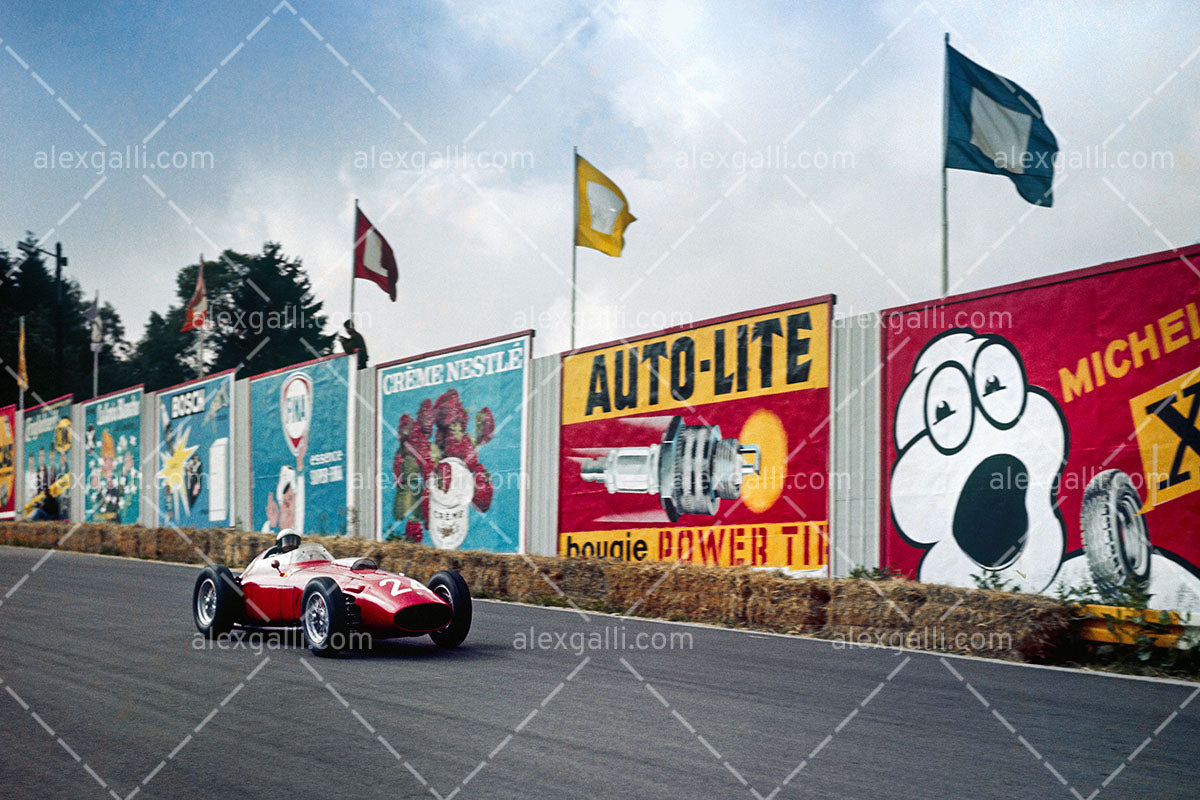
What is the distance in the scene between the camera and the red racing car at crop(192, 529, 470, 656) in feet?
30.4

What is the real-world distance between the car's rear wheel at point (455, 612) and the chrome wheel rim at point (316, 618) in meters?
1.08

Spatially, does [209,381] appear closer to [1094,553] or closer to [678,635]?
[678,635]

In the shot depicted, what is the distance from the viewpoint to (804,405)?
1498cm

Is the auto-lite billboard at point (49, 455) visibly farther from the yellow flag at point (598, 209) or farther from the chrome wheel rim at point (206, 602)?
the chrome wheel rim at point (206, 602)

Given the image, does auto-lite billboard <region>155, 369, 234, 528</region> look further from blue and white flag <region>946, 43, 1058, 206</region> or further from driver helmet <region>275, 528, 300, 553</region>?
blue and white flag <region>946, 43, 1058, 206</region>

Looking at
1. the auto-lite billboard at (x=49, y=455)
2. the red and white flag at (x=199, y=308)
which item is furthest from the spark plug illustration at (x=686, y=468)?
the auto-lite billboard at (x=49, y=455)

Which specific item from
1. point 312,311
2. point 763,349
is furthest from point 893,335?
point 312,311

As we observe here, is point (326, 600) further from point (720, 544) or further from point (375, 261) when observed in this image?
point (375, 261)

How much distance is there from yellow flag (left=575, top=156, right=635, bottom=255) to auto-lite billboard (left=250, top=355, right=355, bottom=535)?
7.94 meters

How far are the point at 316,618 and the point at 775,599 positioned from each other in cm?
542

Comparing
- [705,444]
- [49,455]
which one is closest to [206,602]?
[705,444]

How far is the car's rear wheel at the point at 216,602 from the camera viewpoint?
10.4 m

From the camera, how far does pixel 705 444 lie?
16500 mm

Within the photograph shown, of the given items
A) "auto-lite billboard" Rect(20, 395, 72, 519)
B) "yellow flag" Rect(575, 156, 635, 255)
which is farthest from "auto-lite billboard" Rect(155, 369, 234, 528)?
"yellow flag" Rect(575, 156, 635, 255)
